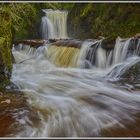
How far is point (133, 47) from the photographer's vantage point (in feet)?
10.4

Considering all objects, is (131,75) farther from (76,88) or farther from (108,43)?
(108,43)

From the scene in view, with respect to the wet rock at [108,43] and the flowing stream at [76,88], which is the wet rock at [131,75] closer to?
the flowing stream at [76,88]

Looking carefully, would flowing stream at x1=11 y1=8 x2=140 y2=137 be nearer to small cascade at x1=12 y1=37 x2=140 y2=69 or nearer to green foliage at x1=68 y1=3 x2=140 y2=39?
small cascade at x1=12 y1=37 x2=140 y2=69

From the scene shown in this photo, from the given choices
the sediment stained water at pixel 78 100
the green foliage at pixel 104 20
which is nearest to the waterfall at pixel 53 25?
the green foliage at pixel 104 20

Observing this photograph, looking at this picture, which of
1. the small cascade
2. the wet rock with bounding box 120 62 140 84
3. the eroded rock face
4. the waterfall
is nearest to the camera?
the eroded rock face

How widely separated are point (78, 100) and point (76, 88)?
0.34 meters

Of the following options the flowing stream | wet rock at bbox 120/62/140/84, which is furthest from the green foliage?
wet rock at bbox 120/62/140/84

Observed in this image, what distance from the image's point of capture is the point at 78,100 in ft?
7.26

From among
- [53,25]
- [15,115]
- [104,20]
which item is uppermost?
[104,20]

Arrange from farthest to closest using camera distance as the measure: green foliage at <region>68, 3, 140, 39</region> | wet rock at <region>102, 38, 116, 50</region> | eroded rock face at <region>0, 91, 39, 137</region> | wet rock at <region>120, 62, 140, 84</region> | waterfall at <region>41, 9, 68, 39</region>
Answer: waterfall at <region>41, 9, 68, 39</region>, green foliage at <region>68, 3, 140, 39</region>, wet rock at <region>102, 38, 116, 50</region>, wet rock at <region>120, 62, 140, 84</region>, eroded rock face at <region>0, 91, 39, 137</region>

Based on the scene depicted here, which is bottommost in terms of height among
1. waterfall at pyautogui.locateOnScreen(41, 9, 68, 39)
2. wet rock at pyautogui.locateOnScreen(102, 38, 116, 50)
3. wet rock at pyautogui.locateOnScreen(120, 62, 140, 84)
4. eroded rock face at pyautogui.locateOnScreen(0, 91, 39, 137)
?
eroded rock face at pyautogui.locateOnScreen(0, 91, 39, 137)

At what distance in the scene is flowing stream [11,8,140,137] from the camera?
1.79 m

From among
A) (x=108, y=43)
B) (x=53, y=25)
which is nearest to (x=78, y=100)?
(x=108, y=43)

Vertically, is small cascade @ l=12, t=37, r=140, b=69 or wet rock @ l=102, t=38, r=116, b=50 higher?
wet rock @ l=102, t=38, r=116, b=50
